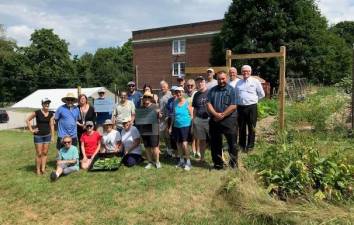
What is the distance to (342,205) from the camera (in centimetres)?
555

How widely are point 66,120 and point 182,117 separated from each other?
8.12ft

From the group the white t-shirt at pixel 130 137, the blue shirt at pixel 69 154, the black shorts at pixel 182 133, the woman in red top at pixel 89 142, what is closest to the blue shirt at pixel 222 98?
the black shorts at pixel 182 133

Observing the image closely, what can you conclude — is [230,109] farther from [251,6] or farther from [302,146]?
[251,6]

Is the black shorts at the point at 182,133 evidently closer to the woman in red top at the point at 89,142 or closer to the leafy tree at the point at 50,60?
the woman in red top at the point at 89,142

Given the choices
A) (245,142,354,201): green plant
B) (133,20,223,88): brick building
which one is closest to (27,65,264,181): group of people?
(245,142,354,201): green plant

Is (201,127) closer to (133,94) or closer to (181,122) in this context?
(181,122)

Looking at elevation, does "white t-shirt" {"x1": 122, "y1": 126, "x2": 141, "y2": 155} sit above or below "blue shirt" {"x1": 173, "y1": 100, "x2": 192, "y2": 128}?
below

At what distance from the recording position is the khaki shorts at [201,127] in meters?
8.81

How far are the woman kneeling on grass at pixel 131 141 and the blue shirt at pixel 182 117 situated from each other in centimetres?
109

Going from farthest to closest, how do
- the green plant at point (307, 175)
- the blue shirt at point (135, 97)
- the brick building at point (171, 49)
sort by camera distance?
the brick building at point (171, 49), the blue shirt at point (135, 97), the green plant at point (307, 175)

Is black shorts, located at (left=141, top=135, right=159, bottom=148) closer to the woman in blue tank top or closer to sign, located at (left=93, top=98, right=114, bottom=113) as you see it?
the woman in blue tank top

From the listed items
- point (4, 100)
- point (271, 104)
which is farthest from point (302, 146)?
point (4, 100)

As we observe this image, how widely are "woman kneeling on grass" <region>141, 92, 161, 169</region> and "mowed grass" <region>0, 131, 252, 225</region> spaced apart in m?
0.23

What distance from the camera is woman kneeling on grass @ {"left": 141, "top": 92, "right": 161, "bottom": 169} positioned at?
9078mm
